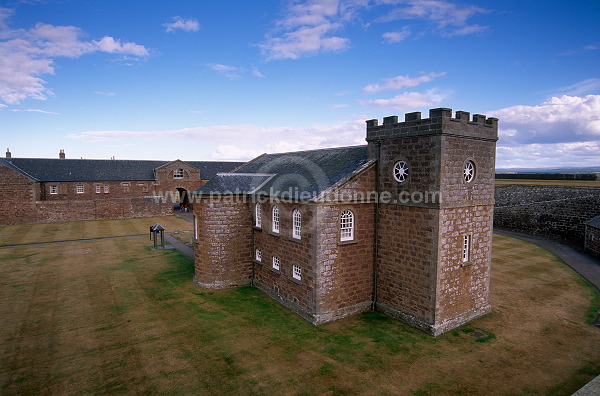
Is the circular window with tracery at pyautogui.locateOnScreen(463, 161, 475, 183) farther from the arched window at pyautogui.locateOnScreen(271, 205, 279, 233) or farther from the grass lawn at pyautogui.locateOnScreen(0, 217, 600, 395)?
the arched window at pyautogui.locateOnScreen(271, 205, 279, 233)

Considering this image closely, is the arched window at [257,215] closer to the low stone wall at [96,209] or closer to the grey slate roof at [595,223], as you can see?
the grey slate roof at [595,223]

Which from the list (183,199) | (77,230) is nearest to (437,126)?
(77,230)

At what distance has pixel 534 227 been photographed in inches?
1602

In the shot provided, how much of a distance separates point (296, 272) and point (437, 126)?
33.5 ft

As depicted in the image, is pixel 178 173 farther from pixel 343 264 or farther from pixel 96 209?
pixel 343 264

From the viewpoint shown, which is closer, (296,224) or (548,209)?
(296,224)

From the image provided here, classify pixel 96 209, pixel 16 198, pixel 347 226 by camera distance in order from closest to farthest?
pixel 347 226, pixel 16 198, pixel 96 209

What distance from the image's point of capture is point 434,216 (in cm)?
1529

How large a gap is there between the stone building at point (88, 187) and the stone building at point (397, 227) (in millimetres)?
40736

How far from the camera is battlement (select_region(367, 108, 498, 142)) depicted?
14.9 metres

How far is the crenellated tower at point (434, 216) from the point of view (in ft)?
50.3

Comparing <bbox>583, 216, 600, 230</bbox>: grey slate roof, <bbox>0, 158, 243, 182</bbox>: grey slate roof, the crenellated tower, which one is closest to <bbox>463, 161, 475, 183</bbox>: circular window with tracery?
the crenellated tower

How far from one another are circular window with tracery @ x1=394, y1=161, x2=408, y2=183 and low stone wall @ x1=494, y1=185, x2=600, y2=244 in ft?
103

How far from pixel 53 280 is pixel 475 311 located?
87.7 ft
